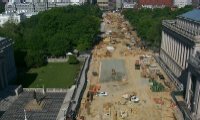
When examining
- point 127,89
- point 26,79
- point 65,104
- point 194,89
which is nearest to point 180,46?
point 127,89

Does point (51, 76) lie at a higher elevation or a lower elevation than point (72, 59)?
lower

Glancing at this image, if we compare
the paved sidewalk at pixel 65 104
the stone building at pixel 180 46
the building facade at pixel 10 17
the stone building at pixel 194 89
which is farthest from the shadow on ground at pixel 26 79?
the building facade at pixel 10 17

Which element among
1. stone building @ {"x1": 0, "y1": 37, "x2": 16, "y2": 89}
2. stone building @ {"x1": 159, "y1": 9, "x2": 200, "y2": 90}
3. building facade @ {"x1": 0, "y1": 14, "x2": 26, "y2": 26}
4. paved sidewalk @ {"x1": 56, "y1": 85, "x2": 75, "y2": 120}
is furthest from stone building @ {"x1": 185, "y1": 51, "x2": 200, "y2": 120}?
building facade @ {"x1": 0, "y1": 14, "x2": 26, "y2": 26}

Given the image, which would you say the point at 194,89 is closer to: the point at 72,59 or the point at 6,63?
the point at 72,59

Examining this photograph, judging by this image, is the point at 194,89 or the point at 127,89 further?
the point at 127,89

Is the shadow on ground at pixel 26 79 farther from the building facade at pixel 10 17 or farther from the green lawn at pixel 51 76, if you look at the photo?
the building facade at pixel 10 17

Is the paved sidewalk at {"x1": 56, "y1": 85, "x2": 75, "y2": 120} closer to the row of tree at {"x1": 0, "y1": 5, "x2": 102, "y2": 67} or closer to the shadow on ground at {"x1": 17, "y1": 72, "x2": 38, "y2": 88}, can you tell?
the shadow on ground at {"x1": 17, "y1": 72, "x2": 38, "y2": 88}

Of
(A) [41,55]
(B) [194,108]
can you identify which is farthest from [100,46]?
(B) [194,108]

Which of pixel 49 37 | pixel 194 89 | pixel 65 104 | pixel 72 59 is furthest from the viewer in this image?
pixel 49 37
